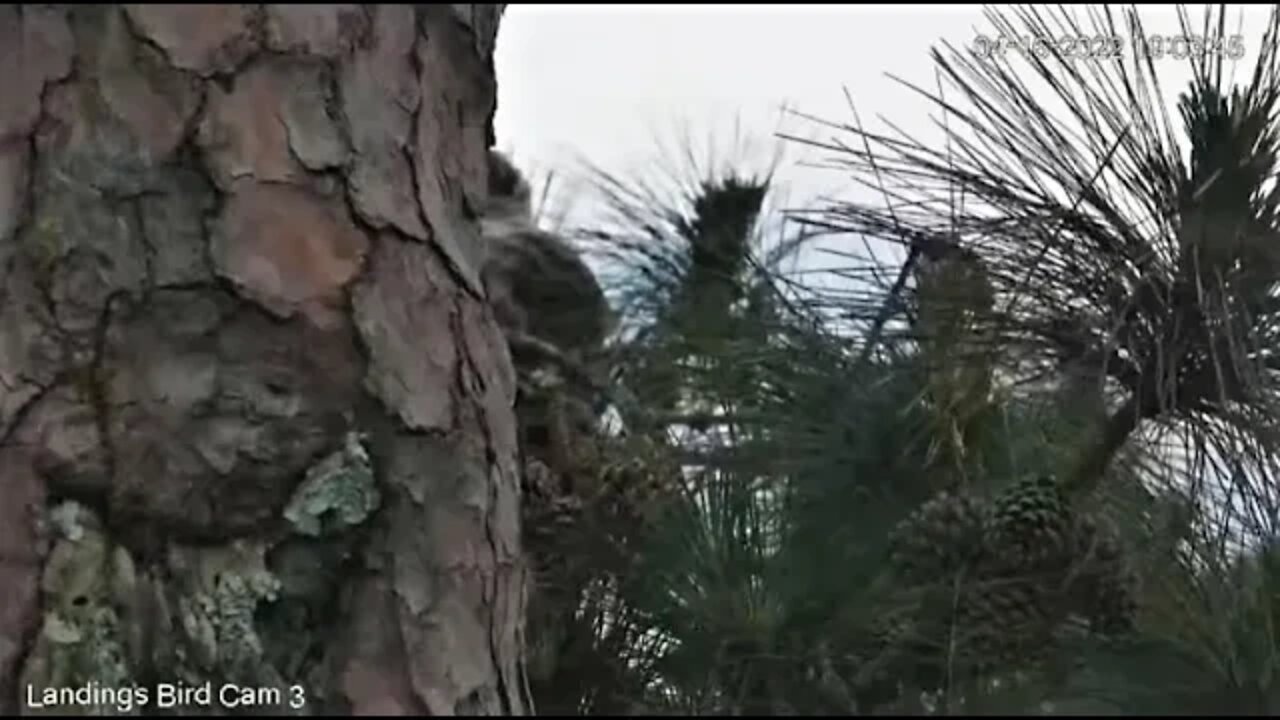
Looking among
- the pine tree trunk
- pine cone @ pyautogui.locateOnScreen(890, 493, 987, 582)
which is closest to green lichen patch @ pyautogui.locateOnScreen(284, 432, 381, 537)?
the pine tree trunk

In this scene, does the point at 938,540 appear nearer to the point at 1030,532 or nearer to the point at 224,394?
the point at 1030,532

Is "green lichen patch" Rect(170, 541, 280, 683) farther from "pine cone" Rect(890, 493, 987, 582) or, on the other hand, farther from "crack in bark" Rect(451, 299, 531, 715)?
"pine cone" Rect(890, 493, 987, 582)

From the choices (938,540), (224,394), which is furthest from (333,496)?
(938,540)

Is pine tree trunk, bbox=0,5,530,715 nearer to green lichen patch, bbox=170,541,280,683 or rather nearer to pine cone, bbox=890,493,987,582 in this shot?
green lichen patch, bbox=170,541,280,683

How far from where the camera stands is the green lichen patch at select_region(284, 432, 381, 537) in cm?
59

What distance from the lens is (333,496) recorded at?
591mm

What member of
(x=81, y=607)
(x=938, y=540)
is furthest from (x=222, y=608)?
(x=938, y=540)

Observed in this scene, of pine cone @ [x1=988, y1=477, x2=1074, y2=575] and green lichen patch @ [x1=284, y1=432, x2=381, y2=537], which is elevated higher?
→ green lichen patch @ [x1=284, y1=432, x2=381, y2=537]

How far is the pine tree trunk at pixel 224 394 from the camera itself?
0.59 meters

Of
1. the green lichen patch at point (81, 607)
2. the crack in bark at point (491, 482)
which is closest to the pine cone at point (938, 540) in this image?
the crack in bark at point (491, 482)

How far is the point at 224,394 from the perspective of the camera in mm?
590

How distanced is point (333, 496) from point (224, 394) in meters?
0.05

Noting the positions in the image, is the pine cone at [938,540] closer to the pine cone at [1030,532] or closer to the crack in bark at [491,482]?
the pine cone at [1030,532]

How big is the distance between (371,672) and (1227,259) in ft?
1.32
